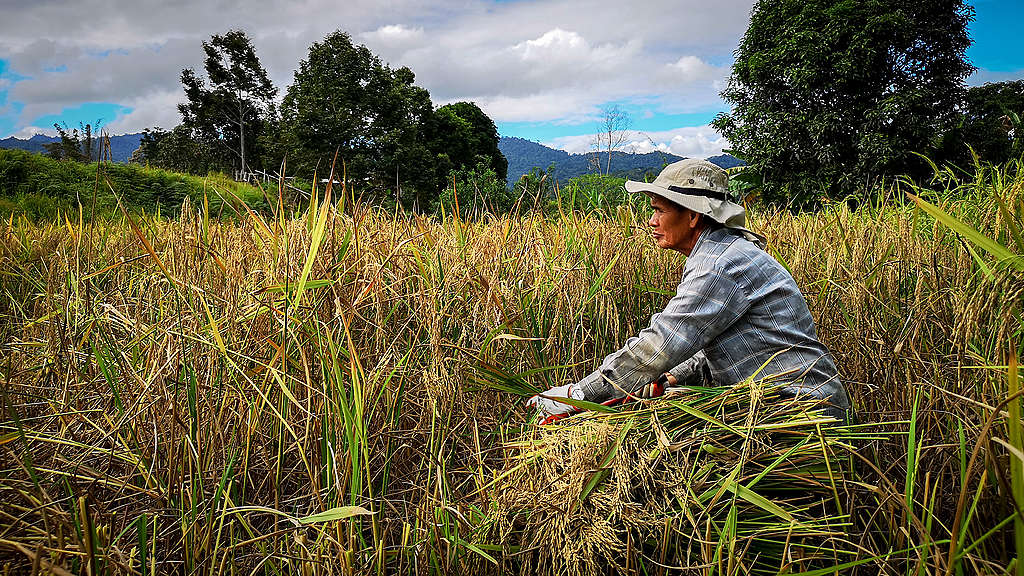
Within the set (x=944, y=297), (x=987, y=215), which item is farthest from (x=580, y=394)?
(x=987, y=215)

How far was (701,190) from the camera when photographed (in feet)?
5.57

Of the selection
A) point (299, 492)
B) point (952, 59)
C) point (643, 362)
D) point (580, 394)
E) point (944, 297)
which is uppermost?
point (952, 59)

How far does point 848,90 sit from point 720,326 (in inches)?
546

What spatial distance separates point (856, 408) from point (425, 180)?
2178cm

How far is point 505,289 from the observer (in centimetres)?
195

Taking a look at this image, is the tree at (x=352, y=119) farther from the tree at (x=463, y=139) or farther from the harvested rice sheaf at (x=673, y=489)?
the harvested rice sheaf at (x=673, y=489)

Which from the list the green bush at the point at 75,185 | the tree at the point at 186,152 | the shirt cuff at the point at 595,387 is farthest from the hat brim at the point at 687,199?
the tree at the point at 186,152

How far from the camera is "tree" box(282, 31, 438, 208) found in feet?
67.1

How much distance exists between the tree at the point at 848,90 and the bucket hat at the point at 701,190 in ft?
37.0

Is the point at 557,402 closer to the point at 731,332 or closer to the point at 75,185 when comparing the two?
the point at 731,332

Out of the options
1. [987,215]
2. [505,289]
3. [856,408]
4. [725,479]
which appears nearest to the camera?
[725,479]

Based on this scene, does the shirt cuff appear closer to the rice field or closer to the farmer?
the farmer

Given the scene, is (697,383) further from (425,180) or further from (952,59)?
(425,180)

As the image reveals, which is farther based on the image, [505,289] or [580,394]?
[505,289]
